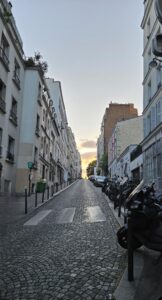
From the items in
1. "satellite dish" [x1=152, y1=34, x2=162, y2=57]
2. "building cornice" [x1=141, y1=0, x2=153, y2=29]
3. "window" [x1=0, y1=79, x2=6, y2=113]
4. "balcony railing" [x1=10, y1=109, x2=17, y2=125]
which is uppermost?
"building cornice" [x1=141, y1=0, x2=153, y2=29]

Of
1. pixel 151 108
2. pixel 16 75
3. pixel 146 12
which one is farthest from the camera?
pixel 146 12

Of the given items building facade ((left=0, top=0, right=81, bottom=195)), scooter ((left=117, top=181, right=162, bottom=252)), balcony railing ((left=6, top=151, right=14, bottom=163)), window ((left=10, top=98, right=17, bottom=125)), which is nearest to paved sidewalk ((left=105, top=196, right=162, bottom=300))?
scooter ((left=117, top=181, right=162, bottom=252))

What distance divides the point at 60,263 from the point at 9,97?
53.6 feet

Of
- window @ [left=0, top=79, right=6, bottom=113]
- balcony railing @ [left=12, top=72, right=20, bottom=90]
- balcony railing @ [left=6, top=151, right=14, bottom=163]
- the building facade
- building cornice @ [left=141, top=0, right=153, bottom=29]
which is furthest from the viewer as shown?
building cornice @ [left=141, top=0, right=153, bottom=29]

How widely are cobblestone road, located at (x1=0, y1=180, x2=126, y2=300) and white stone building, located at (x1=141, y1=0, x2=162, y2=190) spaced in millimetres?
11977

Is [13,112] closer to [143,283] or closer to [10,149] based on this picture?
[10,149]

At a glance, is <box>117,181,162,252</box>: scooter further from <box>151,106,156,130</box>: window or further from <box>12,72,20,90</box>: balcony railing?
<box>151,106,156,130</box>: window

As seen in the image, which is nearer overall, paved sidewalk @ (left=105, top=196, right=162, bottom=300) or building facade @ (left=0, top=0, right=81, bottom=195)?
paved sidewalk @ (left=105, top=196, right=162, bottom=300)

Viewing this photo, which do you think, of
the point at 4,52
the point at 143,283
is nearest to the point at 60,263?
the point at 143,283

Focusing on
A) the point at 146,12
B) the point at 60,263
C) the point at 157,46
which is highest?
the point at 146,12

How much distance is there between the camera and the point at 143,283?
13.3 feet

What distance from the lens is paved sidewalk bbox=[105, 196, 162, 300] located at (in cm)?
367

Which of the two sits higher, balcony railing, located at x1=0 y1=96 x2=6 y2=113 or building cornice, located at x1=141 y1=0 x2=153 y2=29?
building cornice, located at x1=141 y1=0 x2=153 y2=29

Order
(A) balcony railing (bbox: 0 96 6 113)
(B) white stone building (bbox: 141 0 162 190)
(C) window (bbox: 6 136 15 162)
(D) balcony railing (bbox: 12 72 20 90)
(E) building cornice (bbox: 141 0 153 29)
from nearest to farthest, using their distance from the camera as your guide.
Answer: (A) balcony railing (bbox: 0 96 6 113), (C) window (bbox: 6 136 15 162), (D) balcony railing (bbox: 12 72 20 90), (B) white stone building (bbox: 141 0 162 190), (E) building cornice (bbox: 141 0 153 29)
